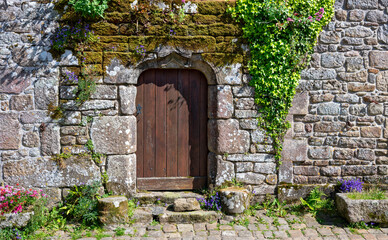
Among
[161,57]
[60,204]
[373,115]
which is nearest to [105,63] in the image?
[161,57]

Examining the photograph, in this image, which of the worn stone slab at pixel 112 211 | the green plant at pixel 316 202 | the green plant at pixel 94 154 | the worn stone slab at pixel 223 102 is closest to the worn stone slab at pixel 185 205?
the worn stone slab at pixel 112 211

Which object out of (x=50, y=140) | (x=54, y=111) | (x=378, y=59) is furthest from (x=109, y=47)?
(x=378, y=59)

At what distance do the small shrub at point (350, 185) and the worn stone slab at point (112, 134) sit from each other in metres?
3.13

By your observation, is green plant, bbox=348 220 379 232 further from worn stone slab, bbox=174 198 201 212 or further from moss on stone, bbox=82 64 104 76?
moss on stone, bbox=82 64 104 76

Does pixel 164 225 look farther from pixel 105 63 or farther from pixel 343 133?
pixel 343 133

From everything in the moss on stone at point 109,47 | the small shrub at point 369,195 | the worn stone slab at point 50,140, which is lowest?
the small shrub at point 369,195

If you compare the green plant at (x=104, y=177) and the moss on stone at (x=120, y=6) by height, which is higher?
the moss on stone at (x=120, y=6)

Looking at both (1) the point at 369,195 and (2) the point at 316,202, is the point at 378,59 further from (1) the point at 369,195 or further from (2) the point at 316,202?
(2) the point at 316,202

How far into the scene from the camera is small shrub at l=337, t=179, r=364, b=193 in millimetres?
4484

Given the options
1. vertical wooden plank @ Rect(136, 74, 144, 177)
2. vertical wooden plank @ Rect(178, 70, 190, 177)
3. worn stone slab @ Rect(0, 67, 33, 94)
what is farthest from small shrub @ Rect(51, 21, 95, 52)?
vertical wooden plank @ Rect(178, 70, 190, 177)

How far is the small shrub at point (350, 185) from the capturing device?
4.48 metres

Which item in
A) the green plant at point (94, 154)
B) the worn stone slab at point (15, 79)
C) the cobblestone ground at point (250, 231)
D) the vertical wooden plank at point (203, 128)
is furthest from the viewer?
the vertical wooden plank at point (203, 128)

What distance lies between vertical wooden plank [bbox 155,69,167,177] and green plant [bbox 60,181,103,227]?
0.92 m

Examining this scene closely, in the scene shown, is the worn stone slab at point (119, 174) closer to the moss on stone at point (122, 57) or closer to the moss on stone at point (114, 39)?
the moss on stone at point (122, 57)
